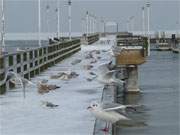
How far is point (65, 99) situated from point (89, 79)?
629 centimetres

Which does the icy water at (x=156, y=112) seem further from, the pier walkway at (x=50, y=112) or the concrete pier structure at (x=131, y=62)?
the pier walkway at (x=50, y=112)

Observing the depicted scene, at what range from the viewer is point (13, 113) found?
1391 centimetres

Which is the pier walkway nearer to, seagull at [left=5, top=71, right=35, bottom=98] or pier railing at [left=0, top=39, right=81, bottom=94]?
seagull at [left=5, top=71, right=35, bottom=98]

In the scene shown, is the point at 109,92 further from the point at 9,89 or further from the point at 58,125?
the point at 58,125

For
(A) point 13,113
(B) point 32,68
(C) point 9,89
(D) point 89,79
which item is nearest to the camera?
(A) point 13,113

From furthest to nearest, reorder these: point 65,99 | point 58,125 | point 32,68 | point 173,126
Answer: point 32,68, point 65,99, point 173,126, point 58,125

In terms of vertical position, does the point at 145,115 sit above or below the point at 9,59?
below

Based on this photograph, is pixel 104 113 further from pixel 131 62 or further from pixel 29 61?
pixel 131 62

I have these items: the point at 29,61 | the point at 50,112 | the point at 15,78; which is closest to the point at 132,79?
the point at 29,61

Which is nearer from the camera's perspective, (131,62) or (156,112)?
(156,112)

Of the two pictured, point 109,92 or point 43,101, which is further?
point 109,92

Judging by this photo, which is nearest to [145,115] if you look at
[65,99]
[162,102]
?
[65,99]

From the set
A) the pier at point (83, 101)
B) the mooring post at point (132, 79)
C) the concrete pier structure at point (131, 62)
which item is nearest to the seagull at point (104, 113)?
the pier at point (83, 101)

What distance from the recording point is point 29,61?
24453 mm
